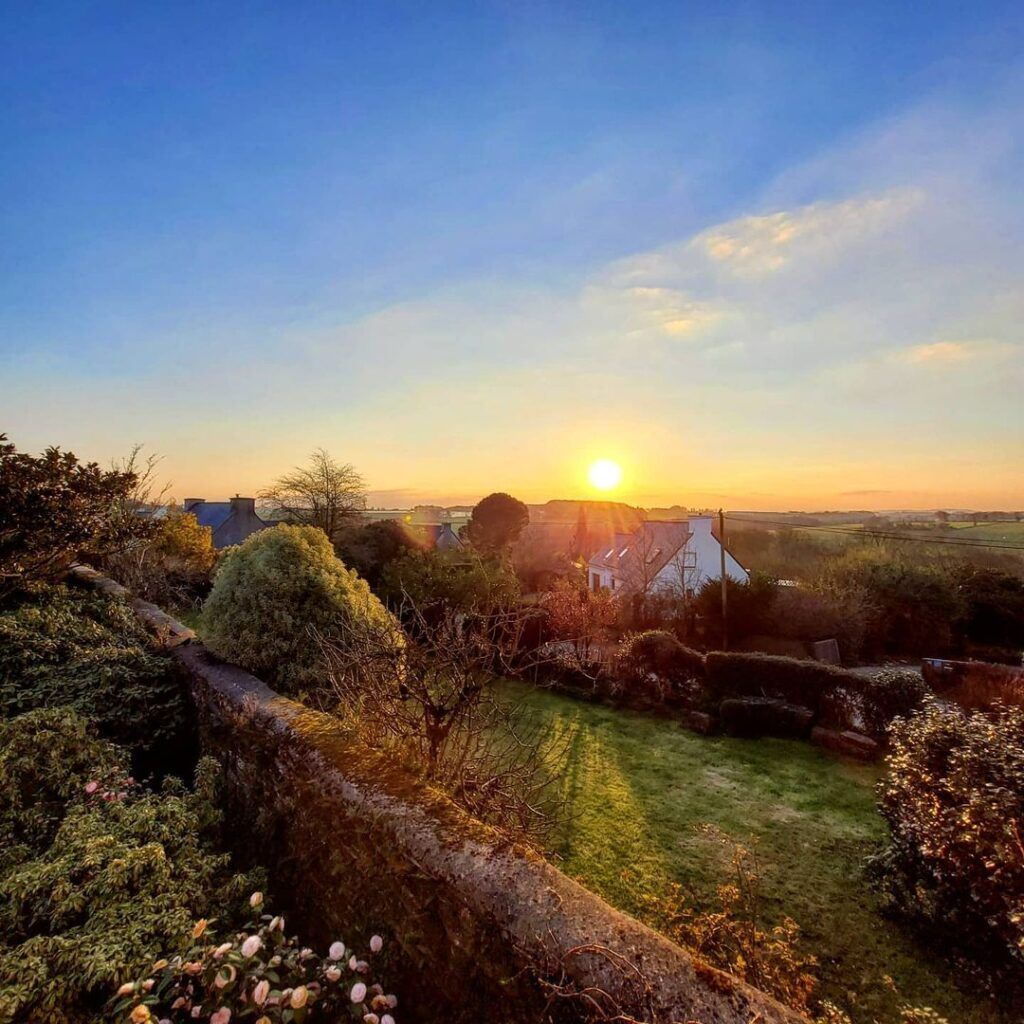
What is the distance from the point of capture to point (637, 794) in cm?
714

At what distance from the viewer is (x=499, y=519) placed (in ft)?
103

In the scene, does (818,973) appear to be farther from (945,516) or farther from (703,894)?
(945,516)

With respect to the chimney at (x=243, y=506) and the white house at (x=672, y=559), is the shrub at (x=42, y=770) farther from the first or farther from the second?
the chimney at (x=243, y=506)

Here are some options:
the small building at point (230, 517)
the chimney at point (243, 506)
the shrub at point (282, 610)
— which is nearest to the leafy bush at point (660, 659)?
the shrub at point (282, 610)

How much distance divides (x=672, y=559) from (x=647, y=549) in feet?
6.79

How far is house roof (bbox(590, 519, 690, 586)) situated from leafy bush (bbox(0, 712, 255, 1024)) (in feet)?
59.5

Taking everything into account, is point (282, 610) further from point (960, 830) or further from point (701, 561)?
point (701, 561)

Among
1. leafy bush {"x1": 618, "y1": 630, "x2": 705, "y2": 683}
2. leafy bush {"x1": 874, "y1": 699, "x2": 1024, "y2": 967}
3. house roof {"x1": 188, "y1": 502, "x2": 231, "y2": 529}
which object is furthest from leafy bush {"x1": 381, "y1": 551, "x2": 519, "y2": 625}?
house roof {"x1": 188, "y1": 502, "x2": 231, "y2": 529}

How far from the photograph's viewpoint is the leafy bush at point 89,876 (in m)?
2.48

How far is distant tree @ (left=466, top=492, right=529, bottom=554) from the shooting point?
31.2m

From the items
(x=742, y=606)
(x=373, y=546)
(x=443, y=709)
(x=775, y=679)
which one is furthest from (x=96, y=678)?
(x=742, y=606)

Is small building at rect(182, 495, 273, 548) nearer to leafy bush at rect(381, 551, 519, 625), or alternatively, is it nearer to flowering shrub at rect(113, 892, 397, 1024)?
leafy bush at rect(381, 551, 519, 625)

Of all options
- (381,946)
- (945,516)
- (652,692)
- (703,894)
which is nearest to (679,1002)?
(381,946)

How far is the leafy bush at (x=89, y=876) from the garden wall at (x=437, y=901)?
0.45 metres
